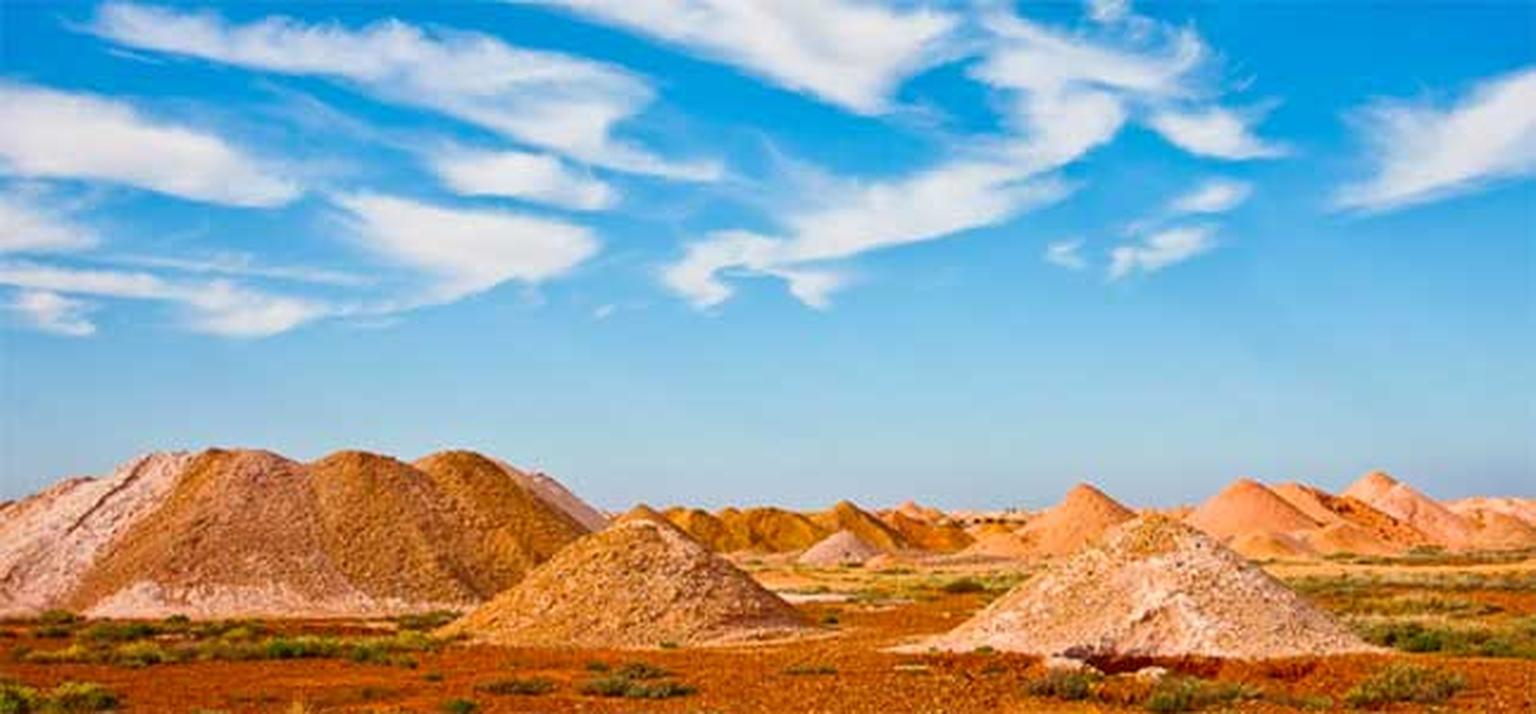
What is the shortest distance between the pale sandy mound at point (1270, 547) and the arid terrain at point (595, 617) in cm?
1118

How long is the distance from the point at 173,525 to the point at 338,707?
95.9ft

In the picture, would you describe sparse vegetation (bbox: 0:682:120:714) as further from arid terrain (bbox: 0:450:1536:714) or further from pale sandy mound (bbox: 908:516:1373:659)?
pale sandy mound (bbox: 908:516:1373:659)

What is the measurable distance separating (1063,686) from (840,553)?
69716 mm

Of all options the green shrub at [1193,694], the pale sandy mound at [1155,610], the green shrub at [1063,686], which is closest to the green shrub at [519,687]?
the green shrub at [1063,686]

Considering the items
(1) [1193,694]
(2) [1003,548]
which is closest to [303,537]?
(1) [1193,694]

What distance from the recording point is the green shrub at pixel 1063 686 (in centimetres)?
1922

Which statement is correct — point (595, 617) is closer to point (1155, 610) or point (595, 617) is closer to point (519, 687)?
Result: point (519, 687)

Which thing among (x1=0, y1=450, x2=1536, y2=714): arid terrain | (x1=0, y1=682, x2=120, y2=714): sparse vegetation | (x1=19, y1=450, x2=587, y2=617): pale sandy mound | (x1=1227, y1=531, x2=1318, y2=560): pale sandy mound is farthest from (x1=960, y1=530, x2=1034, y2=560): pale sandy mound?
(x1=0, y1=682, x2=120, y2=714): sparse vegetation

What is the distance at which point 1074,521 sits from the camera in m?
94.1

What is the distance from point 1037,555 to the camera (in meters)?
89.2

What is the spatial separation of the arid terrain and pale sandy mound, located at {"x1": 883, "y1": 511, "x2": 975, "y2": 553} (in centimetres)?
4615

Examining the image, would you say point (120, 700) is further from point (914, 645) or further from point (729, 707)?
point (914, 645)

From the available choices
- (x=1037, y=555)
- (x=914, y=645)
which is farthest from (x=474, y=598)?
(x=1037, y=555)

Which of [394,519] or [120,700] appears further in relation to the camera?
[394,519]
